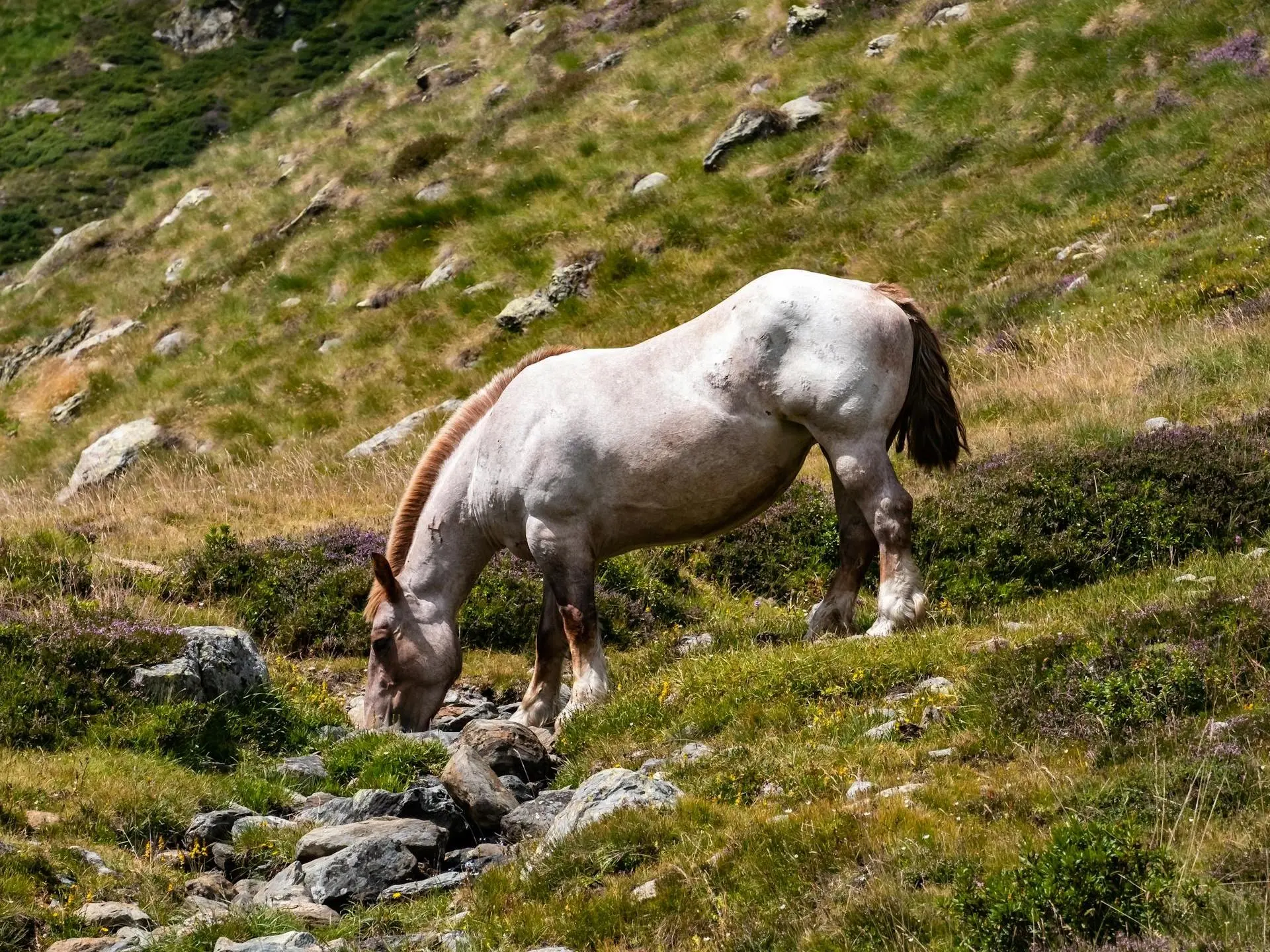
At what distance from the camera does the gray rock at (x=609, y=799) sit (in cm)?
733

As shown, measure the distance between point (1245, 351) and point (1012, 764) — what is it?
1033 centimetres

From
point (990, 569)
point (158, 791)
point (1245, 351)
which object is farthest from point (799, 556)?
point (158, 791)

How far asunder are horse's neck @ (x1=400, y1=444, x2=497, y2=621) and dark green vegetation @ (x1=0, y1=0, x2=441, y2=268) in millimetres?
45390

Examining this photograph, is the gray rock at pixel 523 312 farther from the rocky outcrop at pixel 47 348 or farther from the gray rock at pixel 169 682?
the gray rock at pixel 169 682

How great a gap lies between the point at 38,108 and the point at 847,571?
6450 cm

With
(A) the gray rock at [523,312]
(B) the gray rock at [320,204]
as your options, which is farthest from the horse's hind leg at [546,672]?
(B) the gray rock at [320,204]

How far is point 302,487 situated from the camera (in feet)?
63.9

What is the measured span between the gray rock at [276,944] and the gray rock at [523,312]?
64.4ft

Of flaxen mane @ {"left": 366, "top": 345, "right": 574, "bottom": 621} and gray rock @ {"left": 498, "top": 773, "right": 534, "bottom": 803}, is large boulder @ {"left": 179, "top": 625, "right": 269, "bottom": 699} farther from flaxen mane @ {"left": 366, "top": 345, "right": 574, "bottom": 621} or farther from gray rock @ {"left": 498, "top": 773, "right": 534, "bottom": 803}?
gray rock @ {"left": 498, "top": 773, "right": 534, "bottom": 803}

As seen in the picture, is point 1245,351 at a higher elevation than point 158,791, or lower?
lower

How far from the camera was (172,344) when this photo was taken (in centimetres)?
3009

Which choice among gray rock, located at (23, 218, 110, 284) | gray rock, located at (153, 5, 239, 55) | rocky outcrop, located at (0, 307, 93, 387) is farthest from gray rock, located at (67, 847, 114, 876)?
gray rock, located at (153, 5, 239, 55)

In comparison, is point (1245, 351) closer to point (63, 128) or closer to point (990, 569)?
point (990, 569)

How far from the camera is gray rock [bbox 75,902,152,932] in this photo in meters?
7.20
